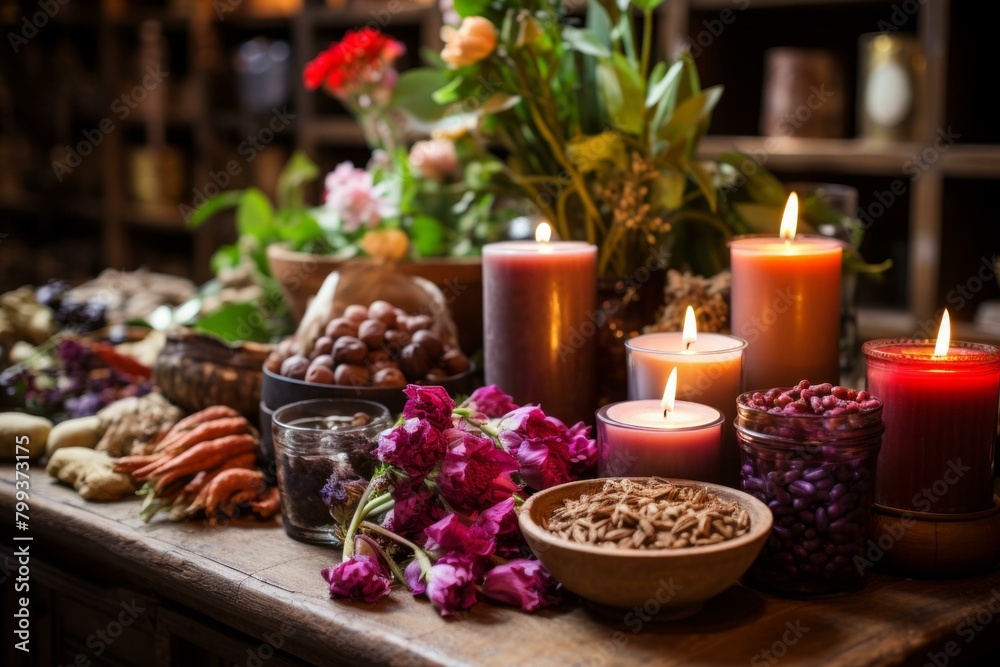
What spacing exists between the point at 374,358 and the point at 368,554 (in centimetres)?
28

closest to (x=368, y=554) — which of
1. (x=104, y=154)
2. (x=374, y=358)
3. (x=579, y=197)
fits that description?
(x=374, y=358)

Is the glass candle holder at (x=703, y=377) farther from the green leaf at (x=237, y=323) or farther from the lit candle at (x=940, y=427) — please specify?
the green leaf at (x=237, y=323)

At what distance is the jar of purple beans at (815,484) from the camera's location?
2.71 feet

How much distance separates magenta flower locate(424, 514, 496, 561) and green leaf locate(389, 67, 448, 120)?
2.56ft

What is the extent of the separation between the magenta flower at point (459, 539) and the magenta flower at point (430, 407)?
81 millimetres

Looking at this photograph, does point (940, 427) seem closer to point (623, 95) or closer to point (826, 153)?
point (623, 95)

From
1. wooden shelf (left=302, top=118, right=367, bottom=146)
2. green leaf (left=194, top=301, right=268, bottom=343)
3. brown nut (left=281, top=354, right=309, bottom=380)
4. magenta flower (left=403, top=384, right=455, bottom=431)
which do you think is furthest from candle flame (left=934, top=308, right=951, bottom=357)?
wooden shelf (left=302, top=118, right=367, bottom=146)

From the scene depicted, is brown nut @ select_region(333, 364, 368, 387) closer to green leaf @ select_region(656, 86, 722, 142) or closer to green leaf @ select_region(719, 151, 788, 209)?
green leaf @ select_region(656, 86, 722, 142)

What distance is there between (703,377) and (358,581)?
376 millimetres

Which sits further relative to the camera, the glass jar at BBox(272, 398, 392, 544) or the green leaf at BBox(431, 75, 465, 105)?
the green leaf at BBox(431, 75, 465, 105)

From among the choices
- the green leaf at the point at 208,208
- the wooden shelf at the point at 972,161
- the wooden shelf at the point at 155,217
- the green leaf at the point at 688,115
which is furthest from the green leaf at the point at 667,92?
the wooden shelf at the point at 155,217

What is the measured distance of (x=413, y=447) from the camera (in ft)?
2.81

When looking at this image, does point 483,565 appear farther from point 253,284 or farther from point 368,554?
point 253,284

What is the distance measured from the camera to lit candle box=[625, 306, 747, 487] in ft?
3.22
